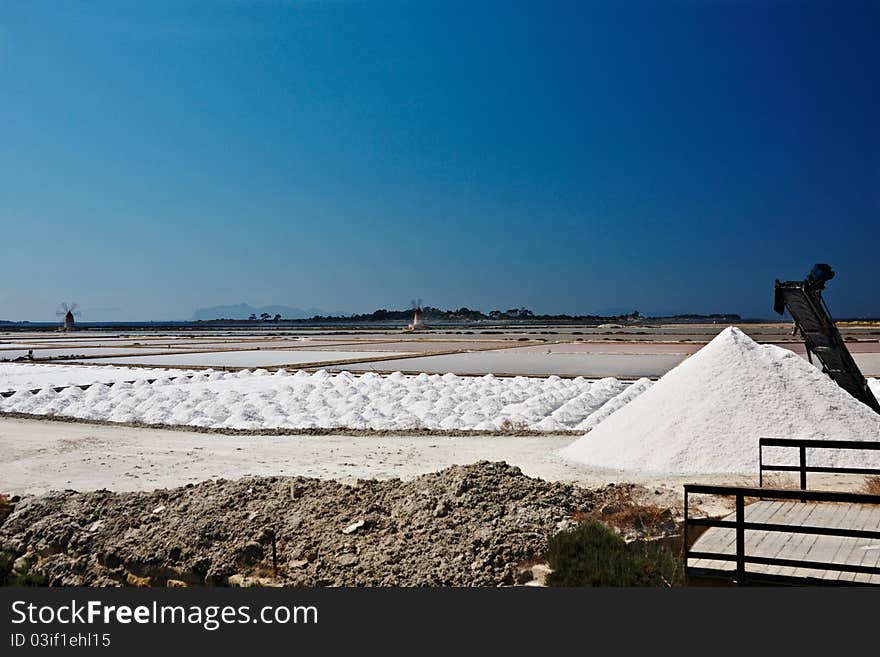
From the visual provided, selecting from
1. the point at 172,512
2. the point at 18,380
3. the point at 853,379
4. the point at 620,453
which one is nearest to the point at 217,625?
the point at 172,512

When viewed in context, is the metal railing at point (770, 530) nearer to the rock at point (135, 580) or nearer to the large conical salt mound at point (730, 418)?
the large conical salt mound at point (730, 418)

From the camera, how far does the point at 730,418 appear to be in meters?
8.37

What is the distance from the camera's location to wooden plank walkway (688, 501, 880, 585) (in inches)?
187

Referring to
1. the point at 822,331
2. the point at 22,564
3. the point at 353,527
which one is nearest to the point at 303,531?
the point at 353,527

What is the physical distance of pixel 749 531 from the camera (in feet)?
18.1

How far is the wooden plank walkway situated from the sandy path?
5.04ft

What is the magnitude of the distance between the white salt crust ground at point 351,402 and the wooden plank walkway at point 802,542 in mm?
5574

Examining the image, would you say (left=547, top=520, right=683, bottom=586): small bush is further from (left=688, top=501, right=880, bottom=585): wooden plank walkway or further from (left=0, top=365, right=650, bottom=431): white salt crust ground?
(left=0, top=365, right=650, bottom=431): white salt crust ground

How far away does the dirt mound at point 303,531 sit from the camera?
580 centimetres

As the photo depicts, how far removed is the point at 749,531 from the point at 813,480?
262 centimetres

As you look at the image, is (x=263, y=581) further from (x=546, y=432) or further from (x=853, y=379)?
(x=853, y=379)

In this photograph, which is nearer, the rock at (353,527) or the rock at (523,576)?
the rock at (523,576)

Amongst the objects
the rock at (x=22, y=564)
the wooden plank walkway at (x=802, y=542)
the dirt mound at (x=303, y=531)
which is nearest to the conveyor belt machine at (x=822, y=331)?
the wooden plank walkway at (x=802, y=542)

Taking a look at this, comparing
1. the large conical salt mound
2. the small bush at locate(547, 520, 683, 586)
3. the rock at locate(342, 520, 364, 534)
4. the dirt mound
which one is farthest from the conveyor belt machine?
the rock at locate(342, 520, 364, 534)
